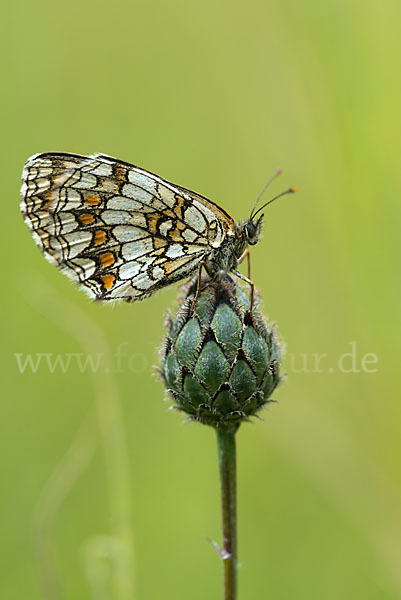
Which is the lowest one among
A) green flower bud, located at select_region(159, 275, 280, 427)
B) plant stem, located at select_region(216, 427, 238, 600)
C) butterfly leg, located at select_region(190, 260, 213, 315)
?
plant stem, located at select_region(216, 427, 238, 600)

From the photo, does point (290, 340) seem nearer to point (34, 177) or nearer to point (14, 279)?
point (14, 279)

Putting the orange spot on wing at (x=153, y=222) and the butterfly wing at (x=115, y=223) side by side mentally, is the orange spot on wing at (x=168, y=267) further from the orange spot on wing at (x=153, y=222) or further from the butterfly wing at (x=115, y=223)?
the orange spot on wing at (x=153, y=222)

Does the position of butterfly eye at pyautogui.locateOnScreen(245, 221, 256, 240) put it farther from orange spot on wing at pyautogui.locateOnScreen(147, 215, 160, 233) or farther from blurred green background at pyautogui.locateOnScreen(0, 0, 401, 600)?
blurred green background at pyautogui.locateOnScreen(0, 0, 401, 600)

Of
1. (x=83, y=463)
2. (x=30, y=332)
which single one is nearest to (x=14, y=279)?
(x=30, y=332)

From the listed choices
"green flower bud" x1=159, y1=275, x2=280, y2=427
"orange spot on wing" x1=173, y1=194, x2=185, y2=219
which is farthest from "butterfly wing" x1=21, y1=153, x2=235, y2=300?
"green flower bud" x1=159, y1=275, x2=280, y2=427

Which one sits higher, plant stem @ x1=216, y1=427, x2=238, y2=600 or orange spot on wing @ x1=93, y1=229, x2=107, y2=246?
orange spot on wing @ x1=93, y1=229, x2=107, y2=246

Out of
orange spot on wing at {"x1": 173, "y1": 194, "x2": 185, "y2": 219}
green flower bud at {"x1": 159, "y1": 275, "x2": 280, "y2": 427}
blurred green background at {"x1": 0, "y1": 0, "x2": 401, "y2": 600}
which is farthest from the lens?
blurred green background at {"x1": 0, "y1": 0, "x2": 401, "y2": 600}

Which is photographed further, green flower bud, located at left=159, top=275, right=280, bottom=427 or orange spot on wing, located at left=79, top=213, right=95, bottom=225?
orange spot on wing, located at left=79, top=213, right=95, bottom=225

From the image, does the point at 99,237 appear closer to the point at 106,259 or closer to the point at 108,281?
the point at 106,259

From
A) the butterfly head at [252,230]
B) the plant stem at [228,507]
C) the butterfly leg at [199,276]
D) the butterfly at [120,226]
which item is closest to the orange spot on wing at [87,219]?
the butterfly at [120,226]
